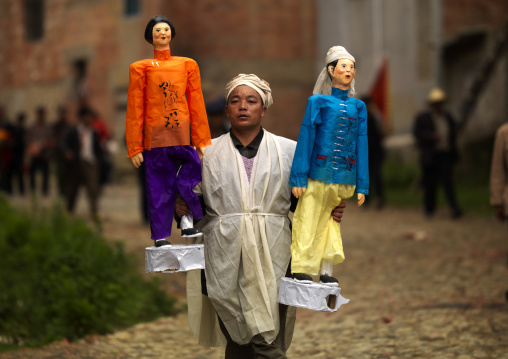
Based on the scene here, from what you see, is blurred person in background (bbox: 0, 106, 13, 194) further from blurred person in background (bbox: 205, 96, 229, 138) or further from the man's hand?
the man's hand

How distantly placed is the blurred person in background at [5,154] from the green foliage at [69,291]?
30.1ft

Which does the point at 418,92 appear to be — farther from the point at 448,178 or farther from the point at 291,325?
the point at 291,325

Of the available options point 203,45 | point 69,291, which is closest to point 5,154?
point 203,45

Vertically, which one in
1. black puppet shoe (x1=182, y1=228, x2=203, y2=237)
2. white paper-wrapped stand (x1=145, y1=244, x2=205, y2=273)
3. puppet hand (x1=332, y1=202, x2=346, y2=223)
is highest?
puppet hand (x1=332, y1=202, x2=346, y2=223)

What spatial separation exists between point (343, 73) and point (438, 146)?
9.15 metres

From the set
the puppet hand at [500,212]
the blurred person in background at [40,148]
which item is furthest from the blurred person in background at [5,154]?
the puppet hand at [500,212]

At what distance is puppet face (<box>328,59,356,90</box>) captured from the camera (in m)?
4.30

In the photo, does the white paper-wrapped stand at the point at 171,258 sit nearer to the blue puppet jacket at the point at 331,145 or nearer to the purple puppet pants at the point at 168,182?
the purple puppet pants at the point at 168,182

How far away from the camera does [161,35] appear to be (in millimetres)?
4324

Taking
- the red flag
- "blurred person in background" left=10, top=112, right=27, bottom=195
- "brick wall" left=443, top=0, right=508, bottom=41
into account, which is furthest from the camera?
the red flag

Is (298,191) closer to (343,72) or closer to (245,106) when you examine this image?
(245,106)

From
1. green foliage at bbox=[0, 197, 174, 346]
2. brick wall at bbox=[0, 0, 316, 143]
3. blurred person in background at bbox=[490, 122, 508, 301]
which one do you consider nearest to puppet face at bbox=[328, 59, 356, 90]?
blurred person in background at bbox=[490, 122, 508, 301]

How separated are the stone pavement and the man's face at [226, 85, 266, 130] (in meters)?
2.25

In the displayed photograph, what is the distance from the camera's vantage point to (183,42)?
72.6 ft
